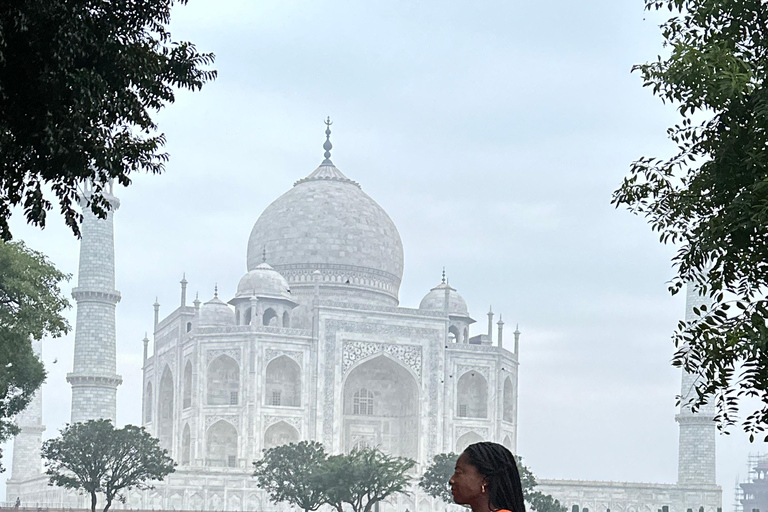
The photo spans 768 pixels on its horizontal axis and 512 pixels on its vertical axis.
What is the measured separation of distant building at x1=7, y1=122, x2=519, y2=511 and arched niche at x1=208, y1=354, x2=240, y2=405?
0.16 feet

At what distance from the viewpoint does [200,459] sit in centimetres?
4712

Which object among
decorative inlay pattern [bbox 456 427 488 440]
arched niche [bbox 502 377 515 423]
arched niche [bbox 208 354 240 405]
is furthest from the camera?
arched niche [bbox 502 377 515 423]

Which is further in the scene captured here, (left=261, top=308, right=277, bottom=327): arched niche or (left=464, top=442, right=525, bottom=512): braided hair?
(left=261, top=308, right=277, bottom=327): arched niche

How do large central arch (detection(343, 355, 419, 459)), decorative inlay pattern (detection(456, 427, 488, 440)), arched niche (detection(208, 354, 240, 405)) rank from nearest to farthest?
arched niche (detection(208, 354, 240, 405)) < large central arch (detection(343, 355, 419, 459)) < decorative inlay pattern (detection(456, 427, 488, 440))

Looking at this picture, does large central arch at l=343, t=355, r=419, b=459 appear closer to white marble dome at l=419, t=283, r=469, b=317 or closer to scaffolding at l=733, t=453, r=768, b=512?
white marble dome at l=419, t=283, r=469, b=317

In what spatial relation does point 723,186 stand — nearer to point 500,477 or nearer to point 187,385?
point 500,477

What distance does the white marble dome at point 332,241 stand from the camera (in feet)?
177

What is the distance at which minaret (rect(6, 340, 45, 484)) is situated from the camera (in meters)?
56.9

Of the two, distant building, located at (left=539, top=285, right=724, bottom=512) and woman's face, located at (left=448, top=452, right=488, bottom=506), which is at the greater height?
woman's face, located at (left=448, top=452, right=488, bottom=506)

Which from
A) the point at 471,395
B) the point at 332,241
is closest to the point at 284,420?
the point at 471,395

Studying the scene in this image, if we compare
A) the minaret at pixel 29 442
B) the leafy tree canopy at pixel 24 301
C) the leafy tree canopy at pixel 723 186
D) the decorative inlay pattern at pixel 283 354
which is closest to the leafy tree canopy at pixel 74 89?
the leafy tree canopy at pixel 723 186

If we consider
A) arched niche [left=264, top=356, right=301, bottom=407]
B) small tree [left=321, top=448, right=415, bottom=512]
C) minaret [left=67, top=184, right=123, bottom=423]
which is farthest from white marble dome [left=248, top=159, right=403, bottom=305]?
small tree [left=321, top=448, right=415, bottom=512]

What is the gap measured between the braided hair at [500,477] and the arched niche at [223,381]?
148 feet

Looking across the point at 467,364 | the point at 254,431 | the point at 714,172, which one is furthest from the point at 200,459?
the point at 714,172
